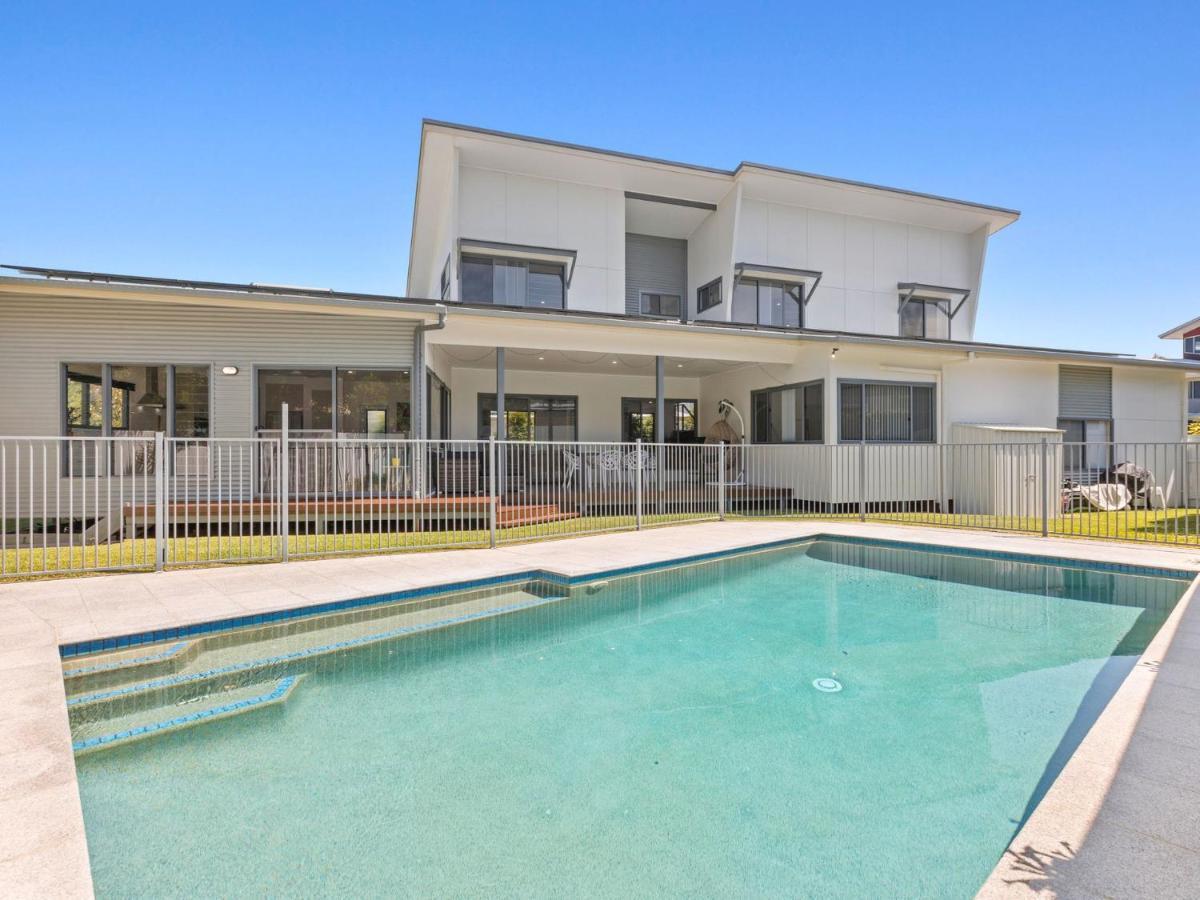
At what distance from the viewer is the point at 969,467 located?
1248cm

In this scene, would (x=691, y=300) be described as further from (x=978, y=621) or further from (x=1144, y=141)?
(x=978, y=621)

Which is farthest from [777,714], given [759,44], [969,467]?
[759,44]

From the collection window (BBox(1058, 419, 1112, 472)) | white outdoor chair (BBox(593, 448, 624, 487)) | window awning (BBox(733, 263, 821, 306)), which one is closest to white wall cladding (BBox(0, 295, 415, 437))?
white outdoor chair (BBox(593, 448, 624, 487))

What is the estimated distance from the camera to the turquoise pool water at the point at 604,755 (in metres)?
2.30

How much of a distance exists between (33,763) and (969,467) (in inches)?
564

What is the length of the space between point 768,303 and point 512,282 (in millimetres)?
6859

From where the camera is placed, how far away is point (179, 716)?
350 centimetres

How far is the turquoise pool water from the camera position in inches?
90.4

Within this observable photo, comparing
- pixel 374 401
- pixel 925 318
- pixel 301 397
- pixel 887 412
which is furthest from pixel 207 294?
pixel 925 318

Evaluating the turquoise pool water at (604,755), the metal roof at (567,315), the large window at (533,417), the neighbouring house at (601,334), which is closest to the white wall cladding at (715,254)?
the neighbouring house at (601,334)

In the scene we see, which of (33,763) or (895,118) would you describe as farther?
(895,118)

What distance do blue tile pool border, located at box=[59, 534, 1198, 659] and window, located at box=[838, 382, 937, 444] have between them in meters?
4.04

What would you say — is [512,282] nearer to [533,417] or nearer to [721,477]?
[533,417]

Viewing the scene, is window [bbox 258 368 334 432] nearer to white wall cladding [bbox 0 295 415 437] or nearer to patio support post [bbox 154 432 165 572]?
white wall cladding [bbox 0 295 415 437]
